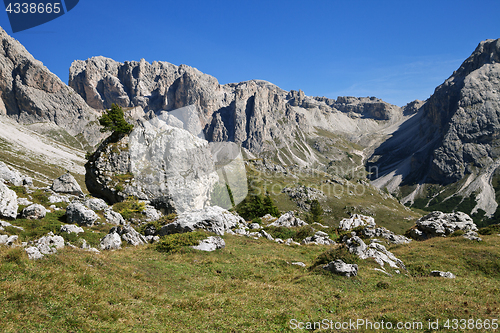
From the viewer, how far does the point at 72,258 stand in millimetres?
16016

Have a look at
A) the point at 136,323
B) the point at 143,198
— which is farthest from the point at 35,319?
the point at 143,198

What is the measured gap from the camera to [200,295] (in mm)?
16266

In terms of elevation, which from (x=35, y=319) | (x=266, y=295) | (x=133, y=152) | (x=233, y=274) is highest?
(x=133, y=152)

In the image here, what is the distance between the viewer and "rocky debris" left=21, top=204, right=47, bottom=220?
1091 inches

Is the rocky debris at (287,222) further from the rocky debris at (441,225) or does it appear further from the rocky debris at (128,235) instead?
the rocky debris at (128,235)

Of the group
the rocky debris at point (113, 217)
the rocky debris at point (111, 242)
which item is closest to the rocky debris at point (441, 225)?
the rocky debris at point (111, 242)

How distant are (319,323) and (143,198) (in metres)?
37.8

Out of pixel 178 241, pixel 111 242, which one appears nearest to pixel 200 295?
pixel 178 241

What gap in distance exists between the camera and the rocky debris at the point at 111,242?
973 inches

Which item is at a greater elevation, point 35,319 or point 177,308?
point 35,319

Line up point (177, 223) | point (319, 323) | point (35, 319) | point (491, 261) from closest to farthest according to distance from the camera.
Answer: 1. point (35, 319)
2. point (319, 323)
3. point (491, 261)
4. point (177, 223)

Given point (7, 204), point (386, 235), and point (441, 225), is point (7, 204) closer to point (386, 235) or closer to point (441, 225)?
point (386, 235)

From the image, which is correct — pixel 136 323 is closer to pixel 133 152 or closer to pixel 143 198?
pixel 143 198

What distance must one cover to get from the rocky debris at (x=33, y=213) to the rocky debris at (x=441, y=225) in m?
56.7
